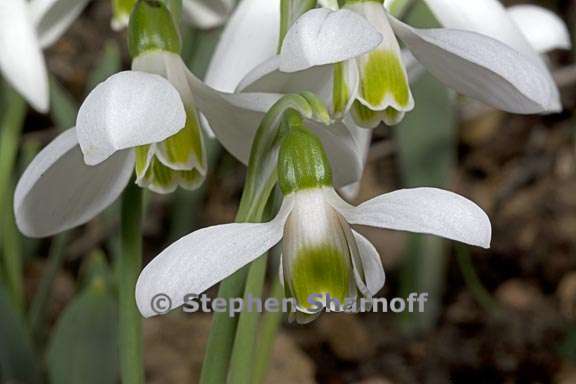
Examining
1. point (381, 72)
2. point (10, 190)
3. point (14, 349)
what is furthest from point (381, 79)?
point (10, 190)

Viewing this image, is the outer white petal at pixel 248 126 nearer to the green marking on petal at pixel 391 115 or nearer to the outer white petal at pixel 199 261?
the green marking on petal at pixel 391 115

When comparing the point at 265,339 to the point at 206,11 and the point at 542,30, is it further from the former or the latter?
the point at 542,30

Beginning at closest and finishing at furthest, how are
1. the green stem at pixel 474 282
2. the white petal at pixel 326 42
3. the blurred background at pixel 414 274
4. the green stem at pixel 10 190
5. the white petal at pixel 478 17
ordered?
1. the white petal at pixel 326 42
2. the white petal at pixel 478 17
3. the green stem at pixel 10 190
4. the blurred background at pixel 414 274
5. the green stem at pixel 474 282

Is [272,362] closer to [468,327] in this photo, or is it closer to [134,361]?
[468,327]

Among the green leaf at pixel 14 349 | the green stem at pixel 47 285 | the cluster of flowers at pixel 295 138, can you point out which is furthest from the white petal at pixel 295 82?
the green stem at pixel 47 285

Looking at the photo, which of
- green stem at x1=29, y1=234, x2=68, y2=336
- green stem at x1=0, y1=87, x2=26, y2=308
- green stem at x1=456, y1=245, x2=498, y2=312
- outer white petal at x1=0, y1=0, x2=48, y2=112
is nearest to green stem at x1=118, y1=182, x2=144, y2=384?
outer white petal at x1=0, y1=0, x2=48, y2=112

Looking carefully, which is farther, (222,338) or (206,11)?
(206,11)

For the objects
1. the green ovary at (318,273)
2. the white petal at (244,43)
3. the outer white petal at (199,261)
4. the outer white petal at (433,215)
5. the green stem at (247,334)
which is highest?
the outer white petal at (433,215)
